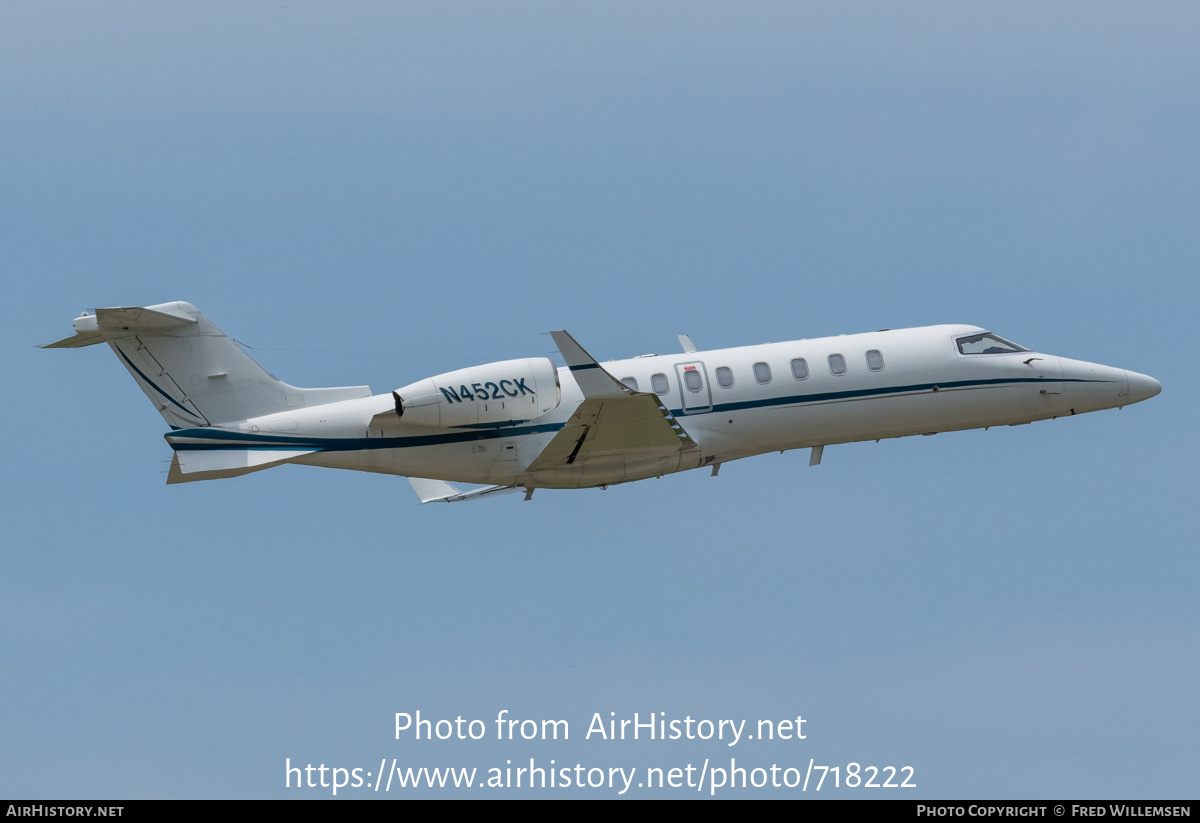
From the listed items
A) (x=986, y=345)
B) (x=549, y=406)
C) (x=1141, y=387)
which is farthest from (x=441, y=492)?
(x=1141, y=387)

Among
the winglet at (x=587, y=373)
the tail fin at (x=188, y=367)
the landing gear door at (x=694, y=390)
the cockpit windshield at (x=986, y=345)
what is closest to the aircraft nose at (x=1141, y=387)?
the cockpit windshield at (x=986, y=345)

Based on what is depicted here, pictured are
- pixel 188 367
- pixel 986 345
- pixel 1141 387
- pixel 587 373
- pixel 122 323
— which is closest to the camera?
pixel 587 373

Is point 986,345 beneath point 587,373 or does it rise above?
above

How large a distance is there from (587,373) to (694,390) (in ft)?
11.5

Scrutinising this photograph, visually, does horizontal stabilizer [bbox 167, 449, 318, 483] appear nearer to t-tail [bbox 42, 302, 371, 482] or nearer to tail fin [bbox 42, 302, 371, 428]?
t-tail [bbox 42, 302, 371, 482]

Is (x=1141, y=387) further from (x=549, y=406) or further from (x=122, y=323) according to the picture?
(x=122, y=323)

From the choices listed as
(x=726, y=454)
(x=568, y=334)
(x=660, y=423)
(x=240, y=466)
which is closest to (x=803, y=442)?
(x=726, y=454)

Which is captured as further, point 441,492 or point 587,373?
point 441,492

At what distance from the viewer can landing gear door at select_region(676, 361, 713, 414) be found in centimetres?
3056

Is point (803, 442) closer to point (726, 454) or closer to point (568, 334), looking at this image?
point (726, 454)

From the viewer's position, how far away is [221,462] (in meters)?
29.1

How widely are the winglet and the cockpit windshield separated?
8.00m

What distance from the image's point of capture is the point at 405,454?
29.7 metres

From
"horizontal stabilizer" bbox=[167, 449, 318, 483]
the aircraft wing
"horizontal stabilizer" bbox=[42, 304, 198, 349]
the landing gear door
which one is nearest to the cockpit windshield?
the landing gear door
